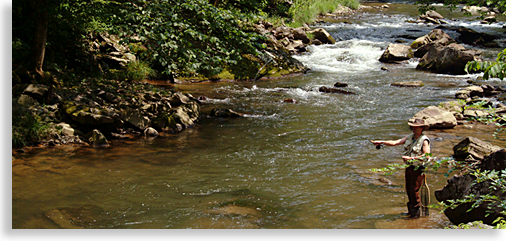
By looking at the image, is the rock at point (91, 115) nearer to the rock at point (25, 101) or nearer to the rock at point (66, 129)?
the rock at point (66, 129)

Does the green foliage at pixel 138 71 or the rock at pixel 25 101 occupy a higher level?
the green foliage at pixel 138 71

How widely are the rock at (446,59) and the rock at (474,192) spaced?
15.7 m

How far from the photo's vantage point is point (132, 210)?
5.91 meters

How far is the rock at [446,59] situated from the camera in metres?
19.7

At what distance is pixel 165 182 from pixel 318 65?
16.6m

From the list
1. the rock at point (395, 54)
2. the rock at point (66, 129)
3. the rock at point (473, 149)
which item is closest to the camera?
the rock at point (473, 149)

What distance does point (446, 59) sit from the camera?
800 inches

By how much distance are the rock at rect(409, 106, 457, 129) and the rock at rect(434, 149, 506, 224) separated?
5.57 metres

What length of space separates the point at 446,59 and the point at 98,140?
59.4 feet

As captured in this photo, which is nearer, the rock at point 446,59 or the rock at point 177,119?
the rock at point 177,119

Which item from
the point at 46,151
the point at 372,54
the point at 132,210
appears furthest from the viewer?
the point at 372,54

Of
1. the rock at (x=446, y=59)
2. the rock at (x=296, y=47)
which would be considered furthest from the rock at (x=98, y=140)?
the rock at (x=446, y=59)
